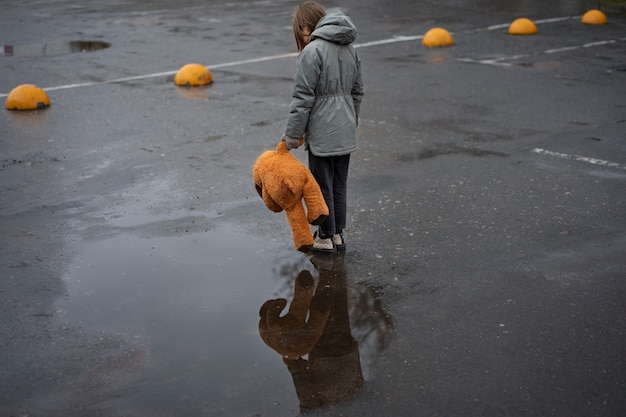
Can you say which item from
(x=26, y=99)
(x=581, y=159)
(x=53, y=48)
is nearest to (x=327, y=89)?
(x=581, y=159)

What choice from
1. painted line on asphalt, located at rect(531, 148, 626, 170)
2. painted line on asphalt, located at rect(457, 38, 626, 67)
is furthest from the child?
painted line on asphalt, located at rect(457, 38, 626, 67)

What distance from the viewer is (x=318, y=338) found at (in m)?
4.95

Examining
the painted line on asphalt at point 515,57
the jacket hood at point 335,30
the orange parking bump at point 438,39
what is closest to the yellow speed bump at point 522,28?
the painted line on asphalt at point 515,57

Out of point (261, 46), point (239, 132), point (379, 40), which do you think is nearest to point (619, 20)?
point (379, 40)

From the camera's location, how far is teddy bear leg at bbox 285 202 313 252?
5.93 m

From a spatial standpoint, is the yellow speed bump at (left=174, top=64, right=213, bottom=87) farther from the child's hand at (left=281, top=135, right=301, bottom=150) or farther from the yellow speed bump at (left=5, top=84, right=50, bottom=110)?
the child's hand at (left=281, top=135, right=301, bottom=150)

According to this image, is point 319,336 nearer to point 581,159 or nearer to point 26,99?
point 581,159

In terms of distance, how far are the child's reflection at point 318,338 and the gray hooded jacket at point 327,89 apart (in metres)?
0.88

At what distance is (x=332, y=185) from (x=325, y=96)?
2.25 feet

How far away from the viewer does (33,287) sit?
18.7 feet

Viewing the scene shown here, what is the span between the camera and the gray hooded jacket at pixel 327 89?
5.78m

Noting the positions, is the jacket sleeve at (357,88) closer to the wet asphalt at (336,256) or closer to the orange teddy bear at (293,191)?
the orange teddy bear at (293,191)

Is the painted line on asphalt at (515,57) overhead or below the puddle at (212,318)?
overhead

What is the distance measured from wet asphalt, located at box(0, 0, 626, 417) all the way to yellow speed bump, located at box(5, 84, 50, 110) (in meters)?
0.20
